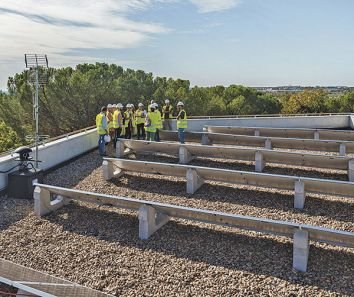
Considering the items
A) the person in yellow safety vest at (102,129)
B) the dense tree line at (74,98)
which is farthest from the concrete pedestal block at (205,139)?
the dense tree line at (74,98)

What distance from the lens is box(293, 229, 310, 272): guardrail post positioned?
4570 mm

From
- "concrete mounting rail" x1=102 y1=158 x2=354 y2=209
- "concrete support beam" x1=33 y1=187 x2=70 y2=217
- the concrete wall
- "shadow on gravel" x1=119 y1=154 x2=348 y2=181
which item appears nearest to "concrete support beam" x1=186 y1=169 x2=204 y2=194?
"concrete mounting rail" x1=102 y1=158 x2=354 y2=209

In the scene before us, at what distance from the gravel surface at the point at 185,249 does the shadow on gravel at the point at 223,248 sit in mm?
12

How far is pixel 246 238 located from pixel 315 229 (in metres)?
1.12

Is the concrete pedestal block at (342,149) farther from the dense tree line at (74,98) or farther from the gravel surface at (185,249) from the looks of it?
the dense tree line at (74,98)

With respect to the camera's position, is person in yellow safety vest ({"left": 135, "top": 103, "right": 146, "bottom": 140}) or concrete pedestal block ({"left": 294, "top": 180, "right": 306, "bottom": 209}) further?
person in yellow safety vest ({"left": 135, "top": 103, "right": 146, "bottom": 140})

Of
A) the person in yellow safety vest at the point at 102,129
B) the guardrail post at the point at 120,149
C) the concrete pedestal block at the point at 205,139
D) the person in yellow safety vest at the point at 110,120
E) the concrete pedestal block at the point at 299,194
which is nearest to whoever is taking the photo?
the concrete pedestal block at the point at 299,194

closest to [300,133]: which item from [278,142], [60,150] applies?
[278,142]

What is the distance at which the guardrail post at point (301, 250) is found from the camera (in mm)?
A: 4570

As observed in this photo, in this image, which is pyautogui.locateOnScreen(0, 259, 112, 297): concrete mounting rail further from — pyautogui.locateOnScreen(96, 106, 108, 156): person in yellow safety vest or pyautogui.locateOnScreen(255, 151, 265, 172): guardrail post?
pyautogui.locateOnScreen(96, 106, 108, 156): person in yellow safety vest

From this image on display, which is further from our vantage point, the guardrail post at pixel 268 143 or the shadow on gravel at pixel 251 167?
the guardrail post at pixel 268 143

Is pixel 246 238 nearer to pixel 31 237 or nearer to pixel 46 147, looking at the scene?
pixel 31 237

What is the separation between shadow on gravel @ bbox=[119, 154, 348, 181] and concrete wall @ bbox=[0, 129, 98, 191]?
1496 mm

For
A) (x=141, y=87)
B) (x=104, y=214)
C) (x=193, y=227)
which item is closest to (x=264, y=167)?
(x=193, y=227)
